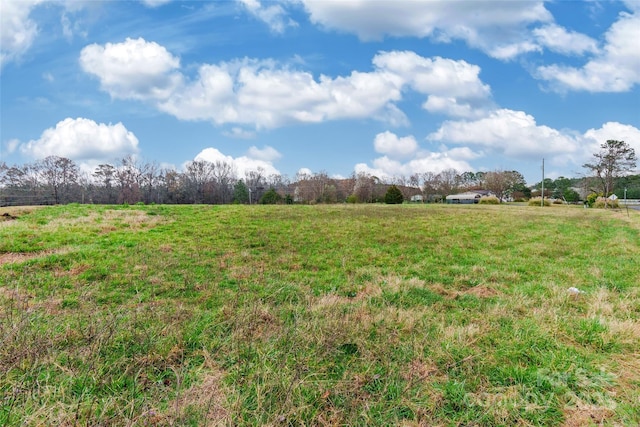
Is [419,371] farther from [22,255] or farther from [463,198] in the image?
[463,198]

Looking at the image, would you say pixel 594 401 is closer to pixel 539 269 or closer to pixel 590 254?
pixel 539 269

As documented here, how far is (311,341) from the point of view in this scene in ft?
12.1

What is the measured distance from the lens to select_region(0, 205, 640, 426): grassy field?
104 inches

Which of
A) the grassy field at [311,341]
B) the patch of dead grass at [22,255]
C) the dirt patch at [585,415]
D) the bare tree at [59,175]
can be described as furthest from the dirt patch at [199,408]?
the bare tree at [59,175]

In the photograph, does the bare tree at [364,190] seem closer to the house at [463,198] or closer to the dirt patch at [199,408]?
the house at [463,198]

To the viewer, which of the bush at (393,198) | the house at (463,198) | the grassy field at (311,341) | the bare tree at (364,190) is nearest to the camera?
the grassy field at (311,341)

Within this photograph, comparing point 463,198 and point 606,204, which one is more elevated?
point 463,198

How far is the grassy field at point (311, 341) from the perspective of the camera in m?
2.65

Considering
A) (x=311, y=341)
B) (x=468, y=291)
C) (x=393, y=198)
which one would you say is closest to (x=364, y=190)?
(x=393, y=198)

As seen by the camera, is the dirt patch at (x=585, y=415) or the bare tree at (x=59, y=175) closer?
the dirt patch at (x=585, y=415)

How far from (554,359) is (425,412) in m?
1.82

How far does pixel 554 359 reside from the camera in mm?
3410

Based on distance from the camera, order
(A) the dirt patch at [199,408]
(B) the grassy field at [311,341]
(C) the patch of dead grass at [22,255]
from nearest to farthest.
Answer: (A) the dirt patch at [199,408]
(B) the grassy field at [311,341]
(C) the patch of dead grass at [22,255]

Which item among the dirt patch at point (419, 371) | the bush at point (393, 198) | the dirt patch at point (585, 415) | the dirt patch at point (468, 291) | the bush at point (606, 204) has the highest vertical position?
the bush at point (393, 198)
